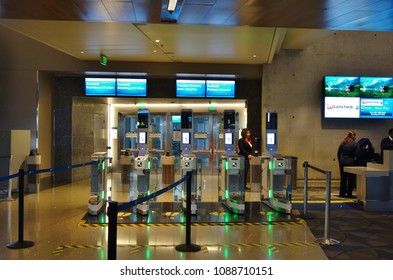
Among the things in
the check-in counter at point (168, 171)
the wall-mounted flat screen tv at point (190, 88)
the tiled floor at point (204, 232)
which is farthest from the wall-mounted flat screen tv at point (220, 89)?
the tiled floor at point (204, 232)

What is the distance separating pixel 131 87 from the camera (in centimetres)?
1058

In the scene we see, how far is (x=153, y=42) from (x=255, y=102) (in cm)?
391

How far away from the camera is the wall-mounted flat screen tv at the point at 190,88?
34.8 feet

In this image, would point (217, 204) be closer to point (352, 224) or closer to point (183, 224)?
point (183, 224)

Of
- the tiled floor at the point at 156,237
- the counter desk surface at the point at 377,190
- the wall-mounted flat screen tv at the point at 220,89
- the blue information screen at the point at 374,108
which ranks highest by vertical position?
the wall-mounted flat screen tv at the point at 220,89

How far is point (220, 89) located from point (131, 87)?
231 centimetres

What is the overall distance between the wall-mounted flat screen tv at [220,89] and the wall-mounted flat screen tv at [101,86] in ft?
8.02

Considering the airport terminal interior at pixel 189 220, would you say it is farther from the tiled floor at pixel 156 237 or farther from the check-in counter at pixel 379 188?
the check-in counter at pixel 379 188

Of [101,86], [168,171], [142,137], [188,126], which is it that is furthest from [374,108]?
[101,86]

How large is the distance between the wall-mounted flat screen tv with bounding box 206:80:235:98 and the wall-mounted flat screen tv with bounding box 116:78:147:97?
1666 mm

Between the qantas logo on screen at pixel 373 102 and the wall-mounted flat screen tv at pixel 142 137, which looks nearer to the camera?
the wall-mounted flat screen tv at pixel 142 137

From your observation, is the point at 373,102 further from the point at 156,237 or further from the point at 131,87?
the point at 156,237

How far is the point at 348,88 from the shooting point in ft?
33.8
